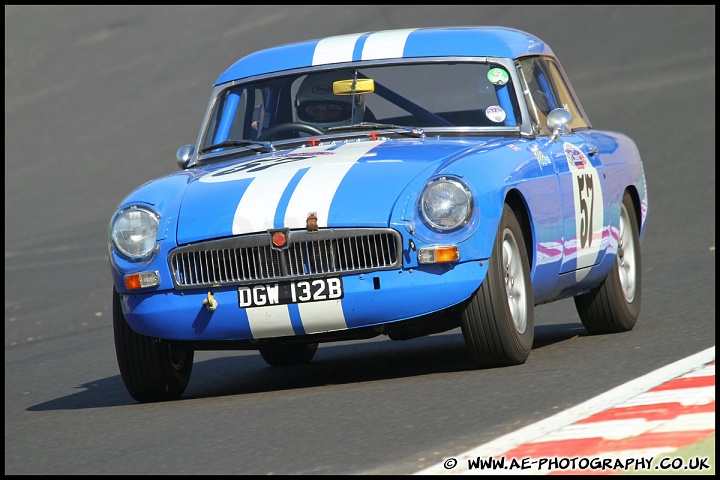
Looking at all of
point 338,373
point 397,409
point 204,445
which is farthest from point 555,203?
point 204,445

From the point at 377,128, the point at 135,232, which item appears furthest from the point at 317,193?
the point at 377,128

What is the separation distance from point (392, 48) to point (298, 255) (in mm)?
2028

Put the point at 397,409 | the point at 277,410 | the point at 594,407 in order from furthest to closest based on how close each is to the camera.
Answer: the point at 277,410 → the point at 397,409 → the point at 594,407

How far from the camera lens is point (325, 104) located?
7.57m

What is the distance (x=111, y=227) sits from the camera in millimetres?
6594

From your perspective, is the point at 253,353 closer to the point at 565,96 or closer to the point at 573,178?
the point at 565,96

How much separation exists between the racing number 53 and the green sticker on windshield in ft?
2.09

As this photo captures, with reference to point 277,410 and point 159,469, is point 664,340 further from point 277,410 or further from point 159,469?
point 159,469

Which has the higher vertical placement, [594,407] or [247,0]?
[247,0]

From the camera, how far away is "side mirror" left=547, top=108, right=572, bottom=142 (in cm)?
756

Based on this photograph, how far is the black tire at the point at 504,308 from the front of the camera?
20.2 ft

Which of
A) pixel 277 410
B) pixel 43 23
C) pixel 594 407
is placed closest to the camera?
pixel 594 407

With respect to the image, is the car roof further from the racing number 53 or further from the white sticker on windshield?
the racing number 53

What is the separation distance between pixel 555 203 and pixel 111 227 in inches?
84.1
